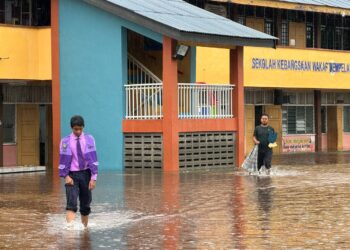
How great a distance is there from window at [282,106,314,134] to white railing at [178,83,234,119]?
12.0 metres

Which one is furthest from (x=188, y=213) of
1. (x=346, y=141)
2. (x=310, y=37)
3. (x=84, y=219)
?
(x=346, y=141)

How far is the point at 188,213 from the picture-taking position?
13.3 m

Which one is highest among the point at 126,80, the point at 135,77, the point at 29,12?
the point at 29,12

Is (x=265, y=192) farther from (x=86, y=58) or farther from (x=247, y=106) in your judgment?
(x=247, y=106)

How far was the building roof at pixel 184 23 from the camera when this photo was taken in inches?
901

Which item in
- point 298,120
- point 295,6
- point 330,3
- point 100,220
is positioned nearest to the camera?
point 100,220

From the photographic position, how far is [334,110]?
1563 inches

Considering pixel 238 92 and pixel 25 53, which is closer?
pixel 238 92

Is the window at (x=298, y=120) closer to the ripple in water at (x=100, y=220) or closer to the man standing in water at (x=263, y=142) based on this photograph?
the man standing in water at (x=263, y=142)

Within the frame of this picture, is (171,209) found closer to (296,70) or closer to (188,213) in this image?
(188,213)

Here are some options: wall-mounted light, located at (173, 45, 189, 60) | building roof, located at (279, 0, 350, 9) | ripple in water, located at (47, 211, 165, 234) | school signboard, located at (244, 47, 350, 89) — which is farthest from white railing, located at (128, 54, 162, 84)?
ripple in water, located at (47, 211, 165, 234)

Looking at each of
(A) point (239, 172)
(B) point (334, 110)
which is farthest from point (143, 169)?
(B) point (334, 110)

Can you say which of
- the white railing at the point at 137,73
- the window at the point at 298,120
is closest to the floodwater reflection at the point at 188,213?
the white railing at the point at 137,73

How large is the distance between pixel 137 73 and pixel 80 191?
14334mm
